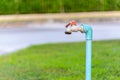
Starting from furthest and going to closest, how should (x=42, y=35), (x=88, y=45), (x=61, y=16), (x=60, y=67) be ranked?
1. (x=61, y=16)
2. (x=42, y=35)
3. (x=60, y=67)
4. (x=88, y=45)

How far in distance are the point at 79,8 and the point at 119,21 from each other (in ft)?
5.93

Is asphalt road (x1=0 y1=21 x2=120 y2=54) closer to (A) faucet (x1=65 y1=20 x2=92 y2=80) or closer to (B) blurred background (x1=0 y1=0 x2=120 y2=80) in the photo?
(B) blurred background (x1=0 y1=0 x2=120 y2=80)

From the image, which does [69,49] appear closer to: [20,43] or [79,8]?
[20,43]

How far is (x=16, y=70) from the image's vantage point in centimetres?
631

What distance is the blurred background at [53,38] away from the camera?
6063 millimetres

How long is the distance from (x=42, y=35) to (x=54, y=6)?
3793 millimetres

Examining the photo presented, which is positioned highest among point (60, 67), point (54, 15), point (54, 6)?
point (60, 67)

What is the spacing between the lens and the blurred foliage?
623 inches

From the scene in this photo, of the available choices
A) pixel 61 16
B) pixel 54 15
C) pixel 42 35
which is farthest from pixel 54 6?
pixel 42 35

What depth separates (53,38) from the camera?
40.4 feet

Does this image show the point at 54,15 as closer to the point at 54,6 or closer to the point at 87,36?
the point at 54,6

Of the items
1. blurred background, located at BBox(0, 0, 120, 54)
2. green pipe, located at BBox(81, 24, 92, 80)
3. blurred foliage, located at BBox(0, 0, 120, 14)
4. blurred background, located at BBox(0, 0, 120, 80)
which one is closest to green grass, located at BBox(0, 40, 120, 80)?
blurred background, located at BBox(0, 0, 120, 80)

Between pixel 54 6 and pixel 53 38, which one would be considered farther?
pixel 54 6

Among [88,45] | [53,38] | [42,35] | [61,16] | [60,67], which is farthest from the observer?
[61,16]
